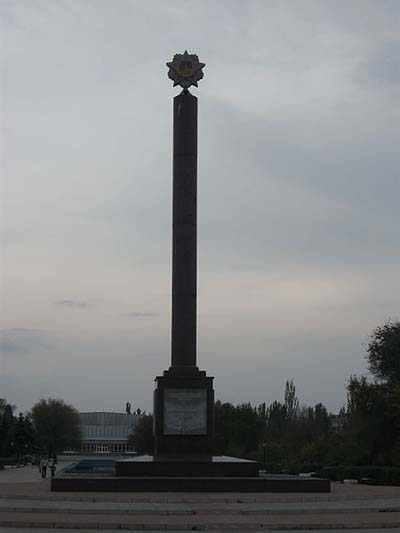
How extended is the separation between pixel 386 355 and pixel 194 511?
1020 inches

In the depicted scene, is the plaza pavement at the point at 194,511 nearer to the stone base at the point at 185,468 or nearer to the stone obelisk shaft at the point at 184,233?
the stone base at the point at 185,468

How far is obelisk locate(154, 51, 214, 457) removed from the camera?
99.1 feet

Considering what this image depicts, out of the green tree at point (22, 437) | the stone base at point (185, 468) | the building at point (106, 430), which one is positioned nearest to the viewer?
the stone base at point (185, 468)

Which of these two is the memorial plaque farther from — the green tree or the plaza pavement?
the green tree

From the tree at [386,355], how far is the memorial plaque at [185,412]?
16.8 meters

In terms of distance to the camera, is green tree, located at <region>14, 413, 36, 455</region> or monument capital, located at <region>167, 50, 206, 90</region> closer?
monument capital, located at <region>167, 50, 206, 90</region>

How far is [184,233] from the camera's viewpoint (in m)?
32.3

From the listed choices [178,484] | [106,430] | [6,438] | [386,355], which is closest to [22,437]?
[6,438]

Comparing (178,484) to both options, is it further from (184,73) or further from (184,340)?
(184,73)

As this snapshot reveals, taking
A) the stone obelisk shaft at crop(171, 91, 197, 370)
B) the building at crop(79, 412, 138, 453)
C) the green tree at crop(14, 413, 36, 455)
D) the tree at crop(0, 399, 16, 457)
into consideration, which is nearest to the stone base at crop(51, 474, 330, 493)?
the stone obelisk shaft at crop(171, 91, 197, 370)

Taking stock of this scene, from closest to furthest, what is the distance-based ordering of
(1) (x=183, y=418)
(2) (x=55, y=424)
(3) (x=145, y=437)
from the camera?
(1) (x=183, y=418) → (3) (x=145, y=437) → (2) (x=55, y=424)

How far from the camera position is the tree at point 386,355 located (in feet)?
146

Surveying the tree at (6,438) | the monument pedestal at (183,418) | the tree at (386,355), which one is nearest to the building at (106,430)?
the tree at (6,438)

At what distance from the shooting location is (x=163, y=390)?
99.3 feet
